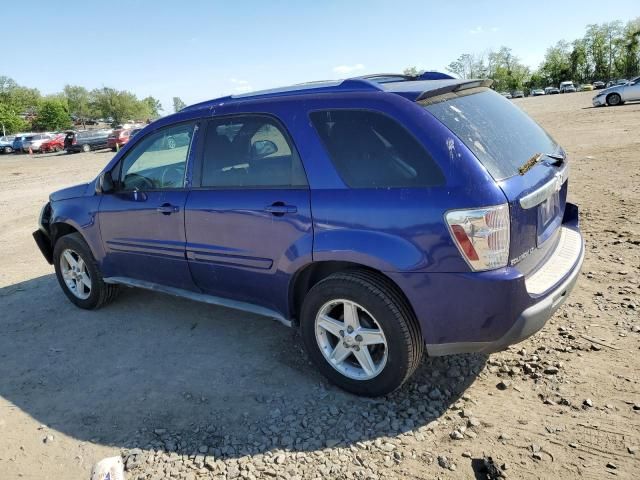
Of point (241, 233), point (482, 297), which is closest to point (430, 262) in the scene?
point (482, 297)

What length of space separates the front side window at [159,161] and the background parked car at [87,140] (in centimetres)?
3571

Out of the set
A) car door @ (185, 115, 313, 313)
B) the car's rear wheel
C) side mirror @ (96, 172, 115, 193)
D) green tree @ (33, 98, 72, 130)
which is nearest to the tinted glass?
car door @ (185, 115, 313, 313)

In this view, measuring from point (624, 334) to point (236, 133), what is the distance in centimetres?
311

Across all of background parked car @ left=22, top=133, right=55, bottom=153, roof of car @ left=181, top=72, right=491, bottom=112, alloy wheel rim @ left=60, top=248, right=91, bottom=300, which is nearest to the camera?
roof of car @ left=181, top=72, right=491, bottom=112

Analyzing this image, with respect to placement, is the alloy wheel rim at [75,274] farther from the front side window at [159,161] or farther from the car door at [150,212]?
the front side window at [159,161]

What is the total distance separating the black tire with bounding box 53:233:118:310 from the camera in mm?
4824

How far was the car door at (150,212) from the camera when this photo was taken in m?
3.96

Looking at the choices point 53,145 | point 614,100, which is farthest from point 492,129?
point 53,145

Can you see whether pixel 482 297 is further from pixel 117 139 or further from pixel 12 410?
pixel 117 139

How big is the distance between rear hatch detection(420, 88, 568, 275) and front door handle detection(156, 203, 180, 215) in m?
2.03

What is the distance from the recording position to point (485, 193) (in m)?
2.62

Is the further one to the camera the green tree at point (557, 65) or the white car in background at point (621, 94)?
the green tree at point (557, 65)

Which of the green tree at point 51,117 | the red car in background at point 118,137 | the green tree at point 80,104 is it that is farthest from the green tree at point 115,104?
the red car in background at point 118,137

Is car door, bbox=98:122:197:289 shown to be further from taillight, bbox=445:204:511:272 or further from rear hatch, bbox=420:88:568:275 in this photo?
taillight, bbox=445:204:511:272
